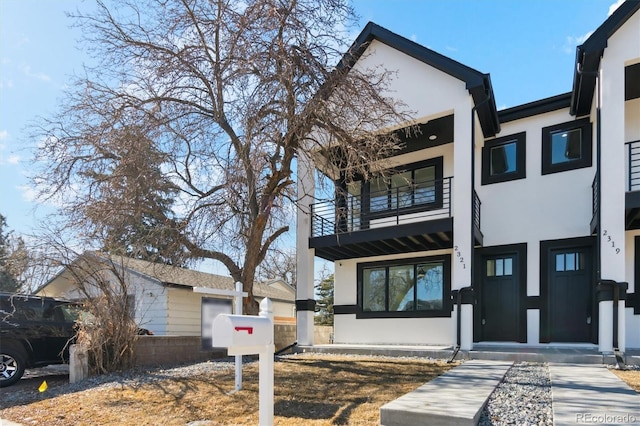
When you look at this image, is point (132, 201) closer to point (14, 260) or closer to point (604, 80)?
point (14, 260)

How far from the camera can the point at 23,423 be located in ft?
18.8

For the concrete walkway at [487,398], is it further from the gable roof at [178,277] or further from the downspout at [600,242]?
the gable roof at [178,277]

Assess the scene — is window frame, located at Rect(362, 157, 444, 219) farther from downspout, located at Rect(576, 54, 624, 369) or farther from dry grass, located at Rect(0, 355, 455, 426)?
dry grass, located at Rect(0, 355, 455, 426)

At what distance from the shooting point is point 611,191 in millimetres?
8953

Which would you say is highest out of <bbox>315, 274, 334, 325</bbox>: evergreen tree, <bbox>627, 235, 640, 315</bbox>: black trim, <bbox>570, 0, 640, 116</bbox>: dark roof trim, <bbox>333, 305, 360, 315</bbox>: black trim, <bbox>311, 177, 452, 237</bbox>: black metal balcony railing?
<bbox>570, 0, 640, 116</bbox>: dark roof trim

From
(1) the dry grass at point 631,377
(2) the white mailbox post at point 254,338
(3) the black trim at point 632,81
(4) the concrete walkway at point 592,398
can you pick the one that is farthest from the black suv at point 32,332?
(3) the black trim at point 632,81

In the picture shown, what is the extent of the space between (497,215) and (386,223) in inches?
125

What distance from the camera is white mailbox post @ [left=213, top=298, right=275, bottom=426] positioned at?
9.99ft

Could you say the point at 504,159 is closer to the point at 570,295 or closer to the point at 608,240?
the point at 570,295

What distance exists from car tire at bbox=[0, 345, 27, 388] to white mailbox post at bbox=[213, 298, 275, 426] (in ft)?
25.2

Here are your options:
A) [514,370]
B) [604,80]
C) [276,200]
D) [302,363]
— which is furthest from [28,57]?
[604,80]

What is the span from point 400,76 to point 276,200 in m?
4.92

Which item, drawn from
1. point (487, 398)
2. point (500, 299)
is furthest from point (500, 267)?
point (487, 398)

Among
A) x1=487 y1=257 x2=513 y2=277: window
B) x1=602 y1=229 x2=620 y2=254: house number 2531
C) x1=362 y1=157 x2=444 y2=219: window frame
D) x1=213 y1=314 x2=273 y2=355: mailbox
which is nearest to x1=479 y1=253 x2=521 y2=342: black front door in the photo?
x1=487 y1=257 x2=513 y2=277: window
